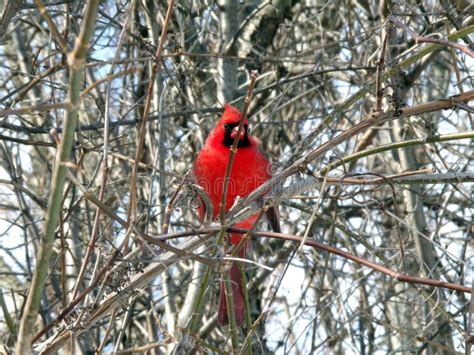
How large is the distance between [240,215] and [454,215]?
185 centimetres

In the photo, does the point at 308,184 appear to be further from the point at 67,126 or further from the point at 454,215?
the point at 454,215

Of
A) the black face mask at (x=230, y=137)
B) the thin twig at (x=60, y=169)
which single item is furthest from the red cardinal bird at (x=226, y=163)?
the thin twig at (x=60, y=169)

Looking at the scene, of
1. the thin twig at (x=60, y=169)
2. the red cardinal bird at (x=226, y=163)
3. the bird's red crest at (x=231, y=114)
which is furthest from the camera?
the red cardinal bird at (x=226, y=163)

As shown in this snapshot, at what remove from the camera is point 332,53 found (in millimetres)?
4969

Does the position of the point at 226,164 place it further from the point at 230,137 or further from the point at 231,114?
the point at 231,114

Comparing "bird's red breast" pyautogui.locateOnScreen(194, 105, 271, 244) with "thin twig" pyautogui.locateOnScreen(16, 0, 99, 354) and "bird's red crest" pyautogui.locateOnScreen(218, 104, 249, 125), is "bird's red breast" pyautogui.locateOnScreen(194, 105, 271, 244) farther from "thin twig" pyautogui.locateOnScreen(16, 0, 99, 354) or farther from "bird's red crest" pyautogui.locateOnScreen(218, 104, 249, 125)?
"thin twig" pyautogui.locateOnScreen(16, 0, 99, 354)

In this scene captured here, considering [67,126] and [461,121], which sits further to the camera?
[461,121]

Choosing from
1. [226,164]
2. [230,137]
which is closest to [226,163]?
[226,164]

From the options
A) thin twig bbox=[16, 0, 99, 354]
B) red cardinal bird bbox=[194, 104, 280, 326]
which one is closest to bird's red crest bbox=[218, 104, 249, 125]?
red cardinal bird bbox=[194, 104, 280, 326]

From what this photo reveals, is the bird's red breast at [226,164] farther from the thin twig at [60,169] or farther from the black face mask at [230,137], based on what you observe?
the thin twig at [60,169]

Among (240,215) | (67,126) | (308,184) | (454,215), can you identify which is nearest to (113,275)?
(240,215)

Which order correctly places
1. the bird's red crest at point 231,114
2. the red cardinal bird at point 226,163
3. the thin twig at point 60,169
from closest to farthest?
the thin twig at point 60,169, the bird's red crest at point 231,114, the red cardinal bird at point 226,163

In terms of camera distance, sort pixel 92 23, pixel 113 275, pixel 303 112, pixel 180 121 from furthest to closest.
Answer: pixel 303 112 → pixel 180 121 → pixel 113 275 → pixel 92 23

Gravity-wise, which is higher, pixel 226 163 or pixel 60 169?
pixel 226 163
